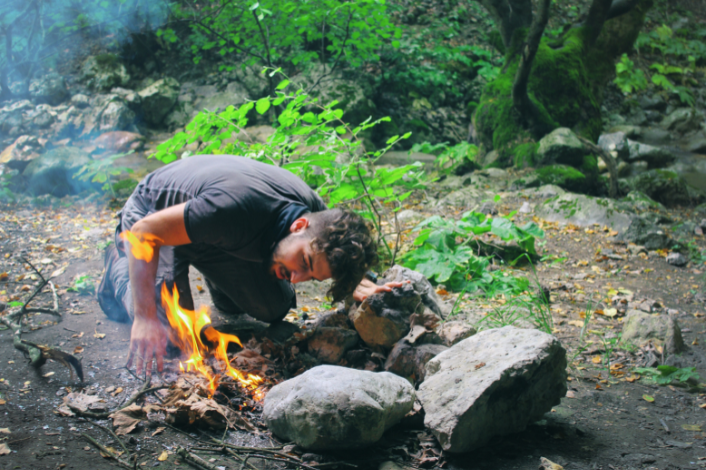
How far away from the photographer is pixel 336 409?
1.62m

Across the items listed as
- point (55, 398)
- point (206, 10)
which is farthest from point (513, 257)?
point (206, 10)

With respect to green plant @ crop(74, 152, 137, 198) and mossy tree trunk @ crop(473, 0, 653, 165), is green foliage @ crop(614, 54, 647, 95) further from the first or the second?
green plant @ crop(74, 152, 137, 198)

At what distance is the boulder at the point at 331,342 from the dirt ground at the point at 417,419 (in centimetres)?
20

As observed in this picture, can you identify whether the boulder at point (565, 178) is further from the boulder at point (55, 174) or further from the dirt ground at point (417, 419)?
the boulder at point (55, 174)

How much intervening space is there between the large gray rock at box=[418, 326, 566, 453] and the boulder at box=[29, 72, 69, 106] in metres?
10.1

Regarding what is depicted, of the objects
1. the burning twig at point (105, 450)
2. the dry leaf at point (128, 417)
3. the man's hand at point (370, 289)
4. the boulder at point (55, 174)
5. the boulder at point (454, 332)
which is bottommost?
the boulder at point (55, 174)

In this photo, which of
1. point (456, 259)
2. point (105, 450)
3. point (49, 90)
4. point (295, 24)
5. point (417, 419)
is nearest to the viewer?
point (105, 450)

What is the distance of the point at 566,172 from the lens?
6133mm

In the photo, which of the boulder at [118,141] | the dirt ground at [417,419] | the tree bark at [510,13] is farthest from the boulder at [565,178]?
the boulder at [118,141]

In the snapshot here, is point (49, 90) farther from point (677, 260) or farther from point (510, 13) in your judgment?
point (677, 260)

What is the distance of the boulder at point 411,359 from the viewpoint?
220cm

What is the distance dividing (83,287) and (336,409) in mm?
2363

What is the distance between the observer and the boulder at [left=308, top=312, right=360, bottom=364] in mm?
2355

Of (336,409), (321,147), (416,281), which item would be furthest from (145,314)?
(321,147)
